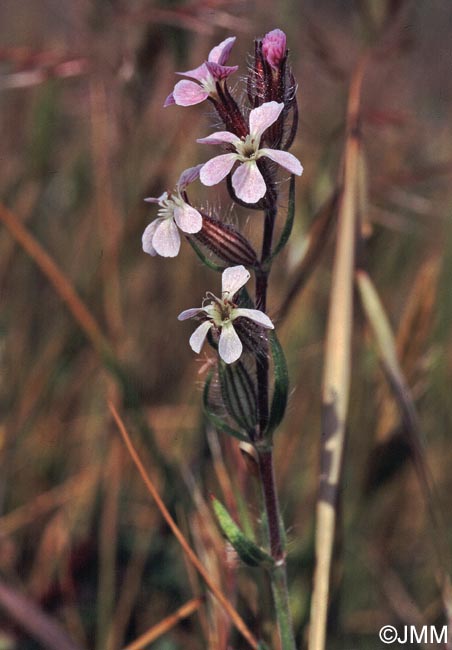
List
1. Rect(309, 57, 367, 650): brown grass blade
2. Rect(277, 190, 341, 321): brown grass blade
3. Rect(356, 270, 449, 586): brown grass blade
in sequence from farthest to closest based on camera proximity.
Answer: Rect(277, 190, 341, 321): brown grass blade, Rect(356, 270, 449, 586): brown grass blade, Rect(309, 57, 367, 650): brown grass blade

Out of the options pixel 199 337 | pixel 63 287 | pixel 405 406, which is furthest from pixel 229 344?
pixel 63 287

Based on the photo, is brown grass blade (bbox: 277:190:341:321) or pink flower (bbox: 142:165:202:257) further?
brown grass blade (bbox: 277:190:341:321)

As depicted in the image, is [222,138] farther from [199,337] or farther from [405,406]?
[405,406]

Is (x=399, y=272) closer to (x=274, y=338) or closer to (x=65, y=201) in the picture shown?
(x=65, y=201)


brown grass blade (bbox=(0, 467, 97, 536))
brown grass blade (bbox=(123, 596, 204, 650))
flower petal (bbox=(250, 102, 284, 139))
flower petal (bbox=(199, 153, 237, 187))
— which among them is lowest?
brown grass blade (bbox=(123, 596, 204, 650))

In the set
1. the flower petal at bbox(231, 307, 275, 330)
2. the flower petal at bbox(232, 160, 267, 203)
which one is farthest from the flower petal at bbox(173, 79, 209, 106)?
the flower petal at bbox(231, 307, 275, 330)

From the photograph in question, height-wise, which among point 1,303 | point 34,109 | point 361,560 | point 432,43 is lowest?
point 361,560

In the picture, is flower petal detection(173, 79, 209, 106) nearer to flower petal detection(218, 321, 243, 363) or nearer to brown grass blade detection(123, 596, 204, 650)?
flower petal detection(218, 321, 243, 363)

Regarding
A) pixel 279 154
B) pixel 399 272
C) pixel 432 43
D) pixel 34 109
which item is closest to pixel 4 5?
pixel 432 43
